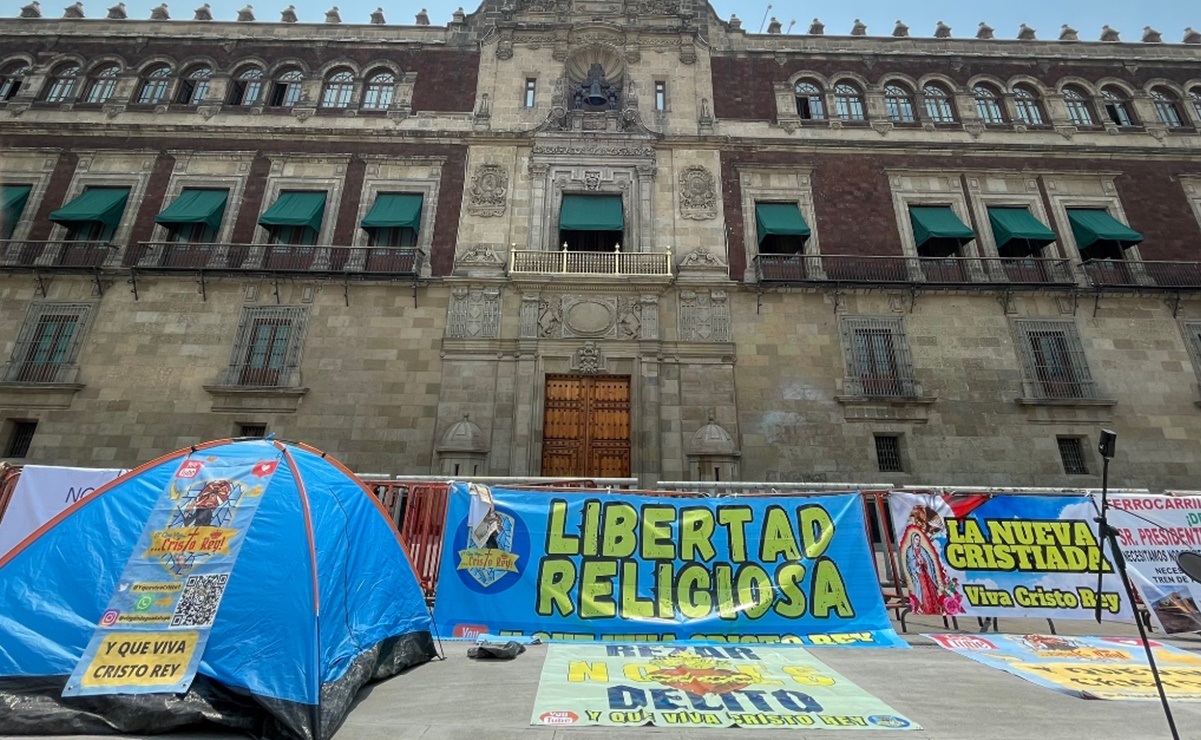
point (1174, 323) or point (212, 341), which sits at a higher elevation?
point (1174, 323)

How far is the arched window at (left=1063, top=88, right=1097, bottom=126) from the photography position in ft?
63.8

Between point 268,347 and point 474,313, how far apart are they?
5995 millimetres

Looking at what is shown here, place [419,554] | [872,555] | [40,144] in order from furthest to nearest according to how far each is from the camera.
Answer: [40,144] → [419,554] → [872,555]

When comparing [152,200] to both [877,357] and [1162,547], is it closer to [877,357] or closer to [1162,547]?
[877,357]

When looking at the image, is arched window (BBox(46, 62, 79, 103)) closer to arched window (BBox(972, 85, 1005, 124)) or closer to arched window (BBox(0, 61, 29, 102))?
arched window (BBox(0, 61, 29, 102))

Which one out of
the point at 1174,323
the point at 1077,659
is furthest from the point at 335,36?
the point at 1174,323

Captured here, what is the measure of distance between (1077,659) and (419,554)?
7490 mm

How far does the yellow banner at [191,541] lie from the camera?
459 cm

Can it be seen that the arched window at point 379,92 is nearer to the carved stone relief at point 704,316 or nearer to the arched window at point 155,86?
the arched window at point 155,86

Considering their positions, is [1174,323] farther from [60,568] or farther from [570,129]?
[60,568]

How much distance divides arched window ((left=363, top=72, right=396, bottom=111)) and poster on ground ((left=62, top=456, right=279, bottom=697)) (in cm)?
1771

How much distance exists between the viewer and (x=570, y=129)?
60.2 feet

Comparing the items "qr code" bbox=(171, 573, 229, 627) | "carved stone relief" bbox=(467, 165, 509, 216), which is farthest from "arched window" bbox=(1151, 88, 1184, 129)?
"qr code" bbox=(171, 573, 229, 627)

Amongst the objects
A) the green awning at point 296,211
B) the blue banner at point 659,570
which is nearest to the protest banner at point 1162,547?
the blue banner at point 659,570
